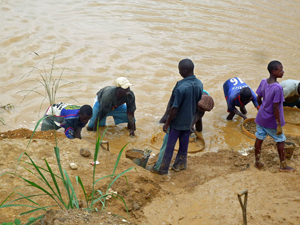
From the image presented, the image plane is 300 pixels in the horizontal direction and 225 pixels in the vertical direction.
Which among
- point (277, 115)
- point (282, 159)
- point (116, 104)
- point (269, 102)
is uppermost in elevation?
point (269, 102)

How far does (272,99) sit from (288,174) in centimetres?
100

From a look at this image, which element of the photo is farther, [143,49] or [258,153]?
[143,49]

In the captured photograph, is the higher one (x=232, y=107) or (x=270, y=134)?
(x=270, y=134)

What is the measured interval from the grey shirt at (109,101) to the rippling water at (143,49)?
60cm

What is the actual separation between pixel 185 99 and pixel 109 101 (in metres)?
1.75

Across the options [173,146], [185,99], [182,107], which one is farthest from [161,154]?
[185,99]

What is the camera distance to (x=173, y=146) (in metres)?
4.13

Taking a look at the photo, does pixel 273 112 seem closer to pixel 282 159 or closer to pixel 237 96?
pixel 282 159

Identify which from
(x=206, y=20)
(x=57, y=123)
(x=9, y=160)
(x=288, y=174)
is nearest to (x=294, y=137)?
(x=288, y=174)

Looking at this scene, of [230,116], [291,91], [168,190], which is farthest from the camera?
[230,116]

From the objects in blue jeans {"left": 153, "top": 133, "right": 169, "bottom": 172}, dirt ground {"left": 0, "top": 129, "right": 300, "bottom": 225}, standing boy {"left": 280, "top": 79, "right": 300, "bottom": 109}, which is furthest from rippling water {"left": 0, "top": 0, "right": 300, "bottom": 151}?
dirt ground {"left": 0, "top": 129, "right": 300, "bottom": 225}

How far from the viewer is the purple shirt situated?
149 inches

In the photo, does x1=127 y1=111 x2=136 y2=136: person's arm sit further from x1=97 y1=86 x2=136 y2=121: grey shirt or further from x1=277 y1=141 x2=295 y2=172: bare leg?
x1=277 y1=141 x2=295 y2=172: bare leg

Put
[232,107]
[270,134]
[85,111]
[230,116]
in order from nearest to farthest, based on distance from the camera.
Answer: [270,134]
[85,111]
[232,107]
[230,116]
